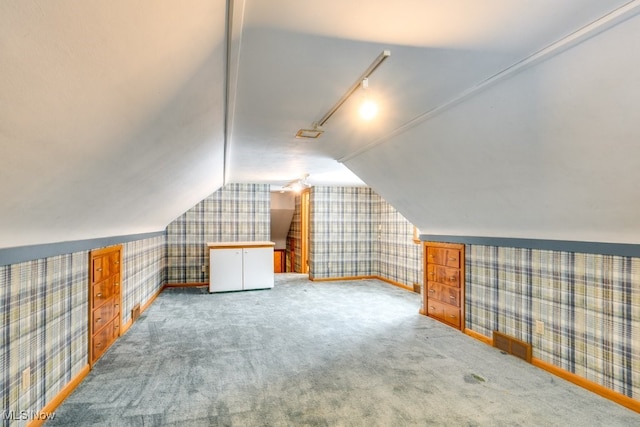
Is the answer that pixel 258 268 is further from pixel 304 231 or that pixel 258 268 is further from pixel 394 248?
pixel 394 248

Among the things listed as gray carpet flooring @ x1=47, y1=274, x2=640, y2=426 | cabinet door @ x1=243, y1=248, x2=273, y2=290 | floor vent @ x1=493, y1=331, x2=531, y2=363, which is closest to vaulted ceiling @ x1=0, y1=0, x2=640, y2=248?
floor vent @ x1=493, y1=331, x2=531, y2=363

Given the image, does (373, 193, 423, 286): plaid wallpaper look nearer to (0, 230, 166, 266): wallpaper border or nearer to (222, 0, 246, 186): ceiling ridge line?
(222, 0, 246, 186): ceiling ridge line

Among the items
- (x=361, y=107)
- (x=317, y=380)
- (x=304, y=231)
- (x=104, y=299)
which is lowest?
(x=317, y=380)

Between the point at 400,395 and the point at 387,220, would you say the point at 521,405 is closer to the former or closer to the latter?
the point at 400,395

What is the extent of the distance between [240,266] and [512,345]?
4423mm

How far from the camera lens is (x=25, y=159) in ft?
4.37

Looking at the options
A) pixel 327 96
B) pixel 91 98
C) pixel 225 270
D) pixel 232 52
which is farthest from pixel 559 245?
pixel 225 270

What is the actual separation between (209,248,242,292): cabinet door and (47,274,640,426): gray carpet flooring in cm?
155

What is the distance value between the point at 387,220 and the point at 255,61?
5424mm

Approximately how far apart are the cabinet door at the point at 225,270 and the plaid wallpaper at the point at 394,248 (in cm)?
295

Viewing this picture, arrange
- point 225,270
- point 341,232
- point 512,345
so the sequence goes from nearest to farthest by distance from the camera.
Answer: point 512,345 < point 225,270 < point 341,232

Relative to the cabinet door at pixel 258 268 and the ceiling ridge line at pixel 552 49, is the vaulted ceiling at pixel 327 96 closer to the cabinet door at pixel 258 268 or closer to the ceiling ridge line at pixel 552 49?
the ceiling ridge line at pixel 552 49

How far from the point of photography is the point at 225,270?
6066 mm

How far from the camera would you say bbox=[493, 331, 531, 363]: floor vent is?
312 cm
